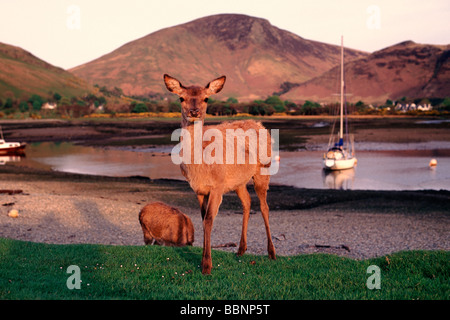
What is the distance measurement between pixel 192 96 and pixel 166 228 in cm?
538

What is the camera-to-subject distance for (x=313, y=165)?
4778 centimetres

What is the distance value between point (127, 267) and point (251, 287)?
2.74 m

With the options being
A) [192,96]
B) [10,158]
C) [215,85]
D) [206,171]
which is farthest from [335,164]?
[10,158]

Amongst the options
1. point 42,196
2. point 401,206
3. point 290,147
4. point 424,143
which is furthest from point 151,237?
point 424,143

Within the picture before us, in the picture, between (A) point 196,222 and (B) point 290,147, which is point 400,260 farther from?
(B) point 290,147

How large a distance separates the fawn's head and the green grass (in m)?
2.99

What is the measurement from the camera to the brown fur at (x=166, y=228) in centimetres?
1230

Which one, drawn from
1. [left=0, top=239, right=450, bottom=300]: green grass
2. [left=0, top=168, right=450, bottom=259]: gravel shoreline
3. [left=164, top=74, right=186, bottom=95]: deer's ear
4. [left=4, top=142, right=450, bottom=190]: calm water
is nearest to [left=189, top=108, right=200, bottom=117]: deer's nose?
[left=164, top=74, right=186, bottom=95]: deer's ear

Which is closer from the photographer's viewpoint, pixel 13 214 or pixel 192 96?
pixel 192 96

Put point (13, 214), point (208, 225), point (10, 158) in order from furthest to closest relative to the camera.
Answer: point (10, 158)
point (13, 214)
point (208, 225)

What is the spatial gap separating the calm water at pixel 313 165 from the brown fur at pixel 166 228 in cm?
2432

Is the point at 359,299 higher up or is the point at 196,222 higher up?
the point at 359,299

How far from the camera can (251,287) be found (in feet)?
25.0

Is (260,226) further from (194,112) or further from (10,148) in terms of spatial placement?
(10,148)
